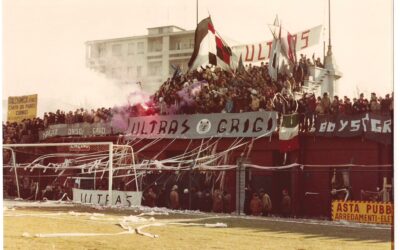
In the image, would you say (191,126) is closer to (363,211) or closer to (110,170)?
(110,170)

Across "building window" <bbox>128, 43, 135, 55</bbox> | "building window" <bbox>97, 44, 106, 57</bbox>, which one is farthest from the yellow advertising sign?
"building window" <bbox>97, 44, 106, 57</bbox>

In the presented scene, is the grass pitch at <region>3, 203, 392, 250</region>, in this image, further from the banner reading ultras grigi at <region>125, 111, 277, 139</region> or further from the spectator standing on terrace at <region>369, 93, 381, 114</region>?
the spectator standing on terrace at <region>369, 93, 381, 114</region>

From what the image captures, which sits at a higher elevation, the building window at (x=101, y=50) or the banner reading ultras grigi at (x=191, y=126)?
the building window at (x=101, y=50)

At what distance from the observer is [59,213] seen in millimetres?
12547

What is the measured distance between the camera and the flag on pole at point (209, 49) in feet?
36.4

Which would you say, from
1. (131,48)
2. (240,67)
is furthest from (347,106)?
(131,48)

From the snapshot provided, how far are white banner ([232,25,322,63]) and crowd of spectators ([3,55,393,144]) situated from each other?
0.21m

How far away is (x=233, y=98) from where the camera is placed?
11523 mm

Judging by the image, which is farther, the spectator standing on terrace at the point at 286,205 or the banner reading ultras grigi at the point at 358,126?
the spectator standing on terrace at the point at 286,205

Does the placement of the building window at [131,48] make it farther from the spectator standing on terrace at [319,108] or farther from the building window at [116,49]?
the spectator standing on terrace at [319,108]

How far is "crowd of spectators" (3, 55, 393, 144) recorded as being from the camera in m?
10.8

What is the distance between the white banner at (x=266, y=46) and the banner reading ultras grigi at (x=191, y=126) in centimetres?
105

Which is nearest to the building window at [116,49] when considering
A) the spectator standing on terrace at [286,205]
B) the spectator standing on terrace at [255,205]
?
the spectator standing on terrace at [255,205]

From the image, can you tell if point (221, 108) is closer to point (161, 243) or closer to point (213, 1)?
point (213, 1)
